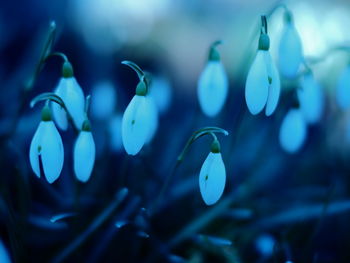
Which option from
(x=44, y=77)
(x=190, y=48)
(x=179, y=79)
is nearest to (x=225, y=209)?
(x=44, y=77)

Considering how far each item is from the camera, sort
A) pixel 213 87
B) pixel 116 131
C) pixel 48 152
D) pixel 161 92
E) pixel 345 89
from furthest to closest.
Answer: pixel 161 92 < pixel 116 131 < pixel 345 89 < pixel 213 87 < pixel 48 152

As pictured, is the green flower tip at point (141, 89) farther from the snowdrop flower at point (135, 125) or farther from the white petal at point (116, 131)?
the white petal at point (116, 131)

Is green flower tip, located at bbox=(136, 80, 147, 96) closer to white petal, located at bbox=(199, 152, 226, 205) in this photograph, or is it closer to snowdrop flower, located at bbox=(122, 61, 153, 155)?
Result: snowdrop flower, located at bbox=(122, 61, 153, 155)

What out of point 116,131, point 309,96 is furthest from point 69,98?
point 309,96

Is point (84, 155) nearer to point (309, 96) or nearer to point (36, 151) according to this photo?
point (36, 151)

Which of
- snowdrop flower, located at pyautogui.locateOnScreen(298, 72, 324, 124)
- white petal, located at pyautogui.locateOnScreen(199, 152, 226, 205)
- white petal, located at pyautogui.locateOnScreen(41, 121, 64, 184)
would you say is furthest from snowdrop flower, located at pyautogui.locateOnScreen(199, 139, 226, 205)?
snowdrop flower, located at pyautogui.locateOnScreen(298, 72, 324, 124)
